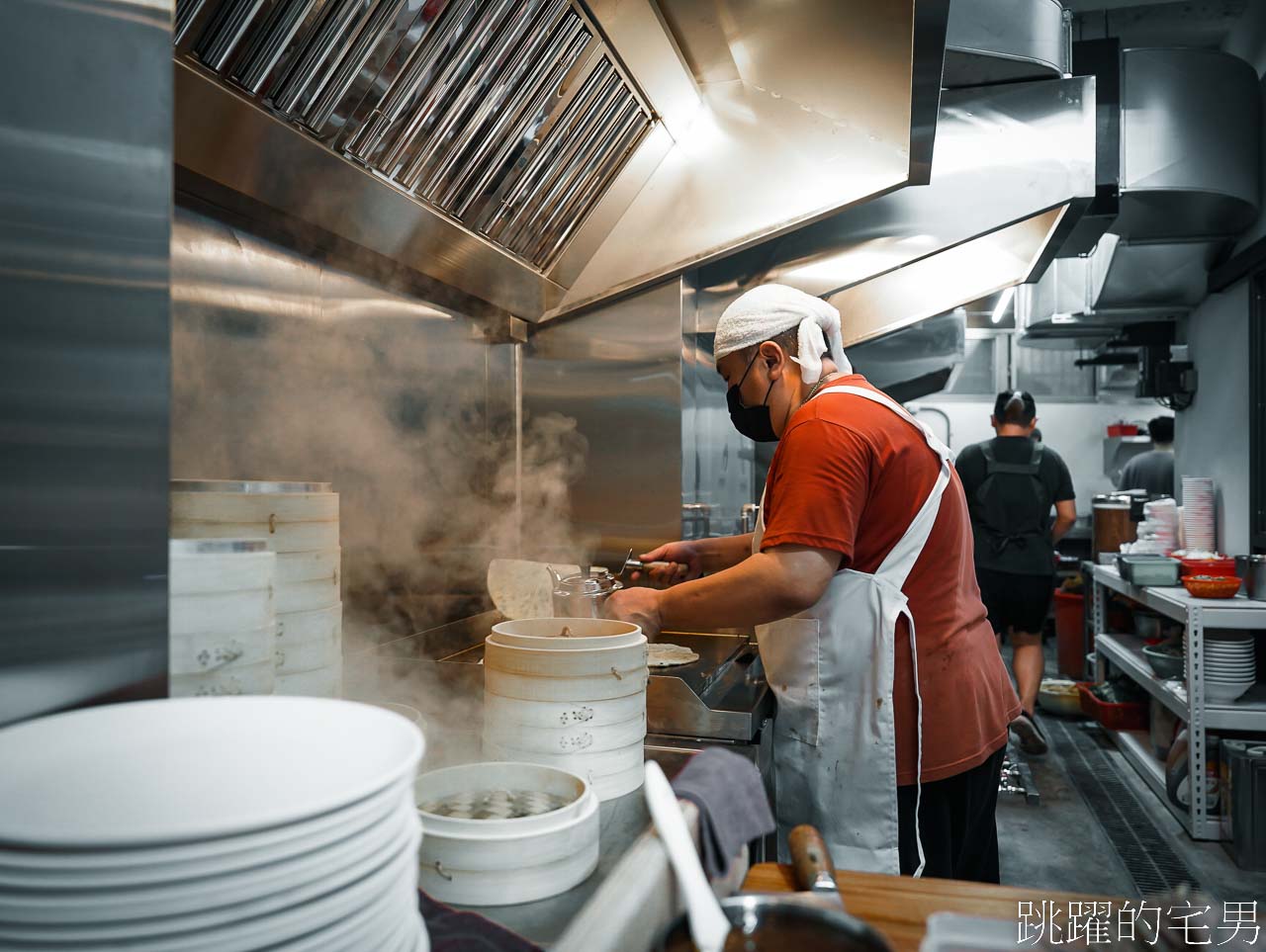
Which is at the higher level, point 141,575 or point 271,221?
point 271,221

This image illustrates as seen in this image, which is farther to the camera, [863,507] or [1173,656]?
[1173,656]

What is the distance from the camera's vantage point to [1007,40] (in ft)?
9.47

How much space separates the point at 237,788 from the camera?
592mm

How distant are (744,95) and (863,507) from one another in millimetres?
1421

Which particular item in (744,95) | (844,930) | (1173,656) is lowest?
(1173,656)

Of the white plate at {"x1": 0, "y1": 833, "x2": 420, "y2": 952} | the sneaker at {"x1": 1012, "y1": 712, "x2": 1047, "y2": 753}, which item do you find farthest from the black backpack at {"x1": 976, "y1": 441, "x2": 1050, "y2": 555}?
the white plate at {"x1": 0, "y1": 833, "x2": 420, "y2": 952}

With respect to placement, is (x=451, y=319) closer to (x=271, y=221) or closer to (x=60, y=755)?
(x=271, y=221)

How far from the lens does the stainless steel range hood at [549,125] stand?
→ 60.6 inches

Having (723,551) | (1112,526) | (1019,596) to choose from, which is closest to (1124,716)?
(1019,596)

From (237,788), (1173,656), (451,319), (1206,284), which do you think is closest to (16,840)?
(237,788)

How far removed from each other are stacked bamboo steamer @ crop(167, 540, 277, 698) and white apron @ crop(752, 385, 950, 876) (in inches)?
51.0

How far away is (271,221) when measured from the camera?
1849 millimetres

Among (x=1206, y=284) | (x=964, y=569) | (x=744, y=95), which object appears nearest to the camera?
(x=964, y=569)

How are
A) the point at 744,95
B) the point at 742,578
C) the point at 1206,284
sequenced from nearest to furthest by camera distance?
the point at 742,578, the point at 744,95, the point at 1206,284
